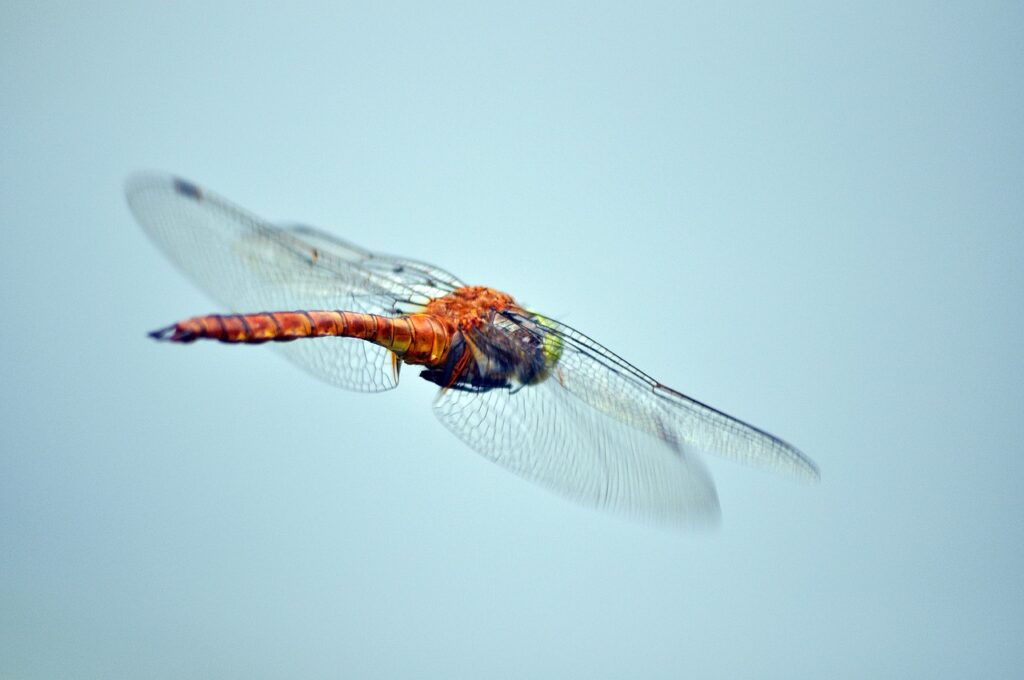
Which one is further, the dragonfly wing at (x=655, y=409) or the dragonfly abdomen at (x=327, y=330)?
the dragonfly wing at (x=655, y=409)

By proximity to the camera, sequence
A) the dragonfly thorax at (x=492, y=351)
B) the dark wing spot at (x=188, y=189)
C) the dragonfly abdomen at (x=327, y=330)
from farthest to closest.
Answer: the dragonfly thorax at (x=492, y=351) < the dark wing spot at (x=188, y=189) < the dragonfly abdomen at (x=327, y=330)

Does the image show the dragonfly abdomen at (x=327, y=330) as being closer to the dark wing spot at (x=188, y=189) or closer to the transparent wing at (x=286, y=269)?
the transparent wing at (x=286, y=269)

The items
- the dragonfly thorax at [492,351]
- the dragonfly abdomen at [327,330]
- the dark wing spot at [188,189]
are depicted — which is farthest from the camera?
the dragonfly thorax at [492,351]

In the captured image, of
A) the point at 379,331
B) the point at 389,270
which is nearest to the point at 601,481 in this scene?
the point at 379,331

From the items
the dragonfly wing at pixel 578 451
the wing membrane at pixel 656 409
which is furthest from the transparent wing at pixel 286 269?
the wing membrane at pixel 656 409

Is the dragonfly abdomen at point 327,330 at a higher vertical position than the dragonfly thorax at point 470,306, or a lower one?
lower

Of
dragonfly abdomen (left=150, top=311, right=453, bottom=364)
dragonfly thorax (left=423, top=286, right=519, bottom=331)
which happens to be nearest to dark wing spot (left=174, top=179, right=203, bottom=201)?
dragonfly abdomen (left=150, top=311, right=453, bottom=364)

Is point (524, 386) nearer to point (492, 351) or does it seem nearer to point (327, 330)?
point (492, 351)

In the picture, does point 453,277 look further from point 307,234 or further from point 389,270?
point 307,234

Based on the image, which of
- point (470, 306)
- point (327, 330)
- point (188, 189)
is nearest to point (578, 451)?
point (470, 306)
